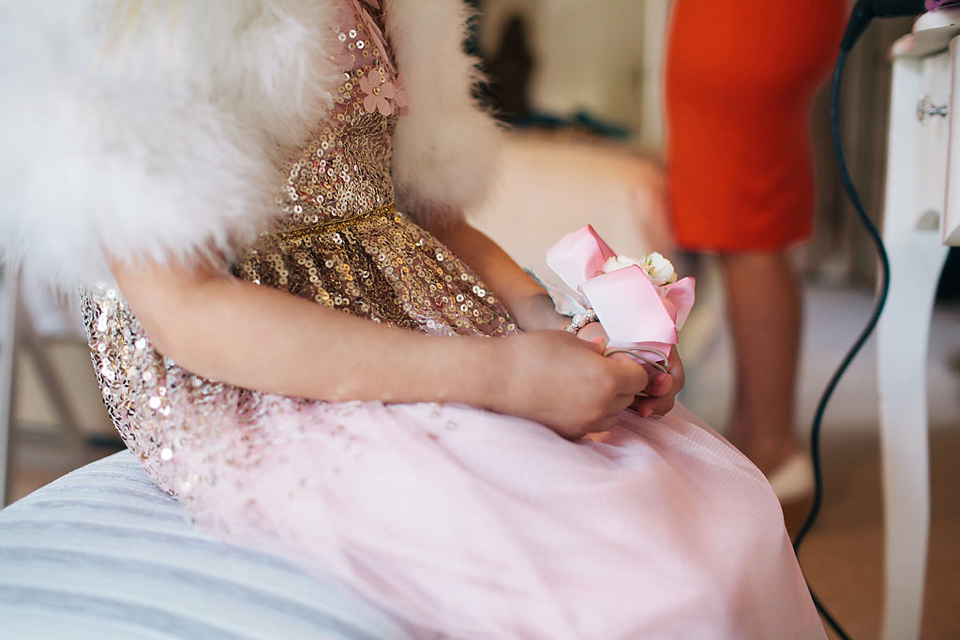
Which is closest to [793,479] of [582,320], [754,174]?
[754,174]

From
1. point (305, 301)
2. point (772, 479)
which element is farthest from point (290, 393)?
point (772, 479)

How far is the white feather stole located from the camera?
43 cm

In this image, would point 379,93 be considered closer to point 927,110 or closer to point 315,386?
point 315,386

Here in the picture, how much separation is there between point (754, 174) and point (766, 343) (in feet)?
0.95

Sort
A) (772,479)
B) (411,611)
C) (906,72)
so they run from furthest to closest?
1. (772,479)
2. (906,72)
3. (411,611)

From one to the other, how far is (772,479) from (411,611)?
3.55 ft

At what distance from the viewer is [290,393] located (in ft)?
1.57

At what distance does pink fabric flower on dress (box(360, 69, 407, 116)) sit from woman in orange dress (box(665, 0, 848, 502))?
0.83 metres

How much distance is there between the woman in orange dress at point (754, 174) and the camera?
1262 millimetres

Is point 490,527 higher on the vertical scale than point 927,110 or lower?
lower

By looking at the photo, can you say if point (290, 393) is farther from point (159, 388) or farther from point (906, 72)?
point (906, 72)

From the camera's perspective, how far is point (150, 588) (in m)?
0.42

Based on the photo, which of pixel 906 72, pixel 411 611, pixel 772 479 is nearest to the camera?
pixel 411 611

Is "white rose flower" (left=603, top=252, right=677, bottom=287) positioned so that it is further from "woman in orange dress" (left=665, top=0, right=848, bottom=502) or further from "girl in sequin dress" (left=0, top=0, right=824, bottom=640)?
"woman in orange dress" (left=665, top=0, right=848, bottom=502)
